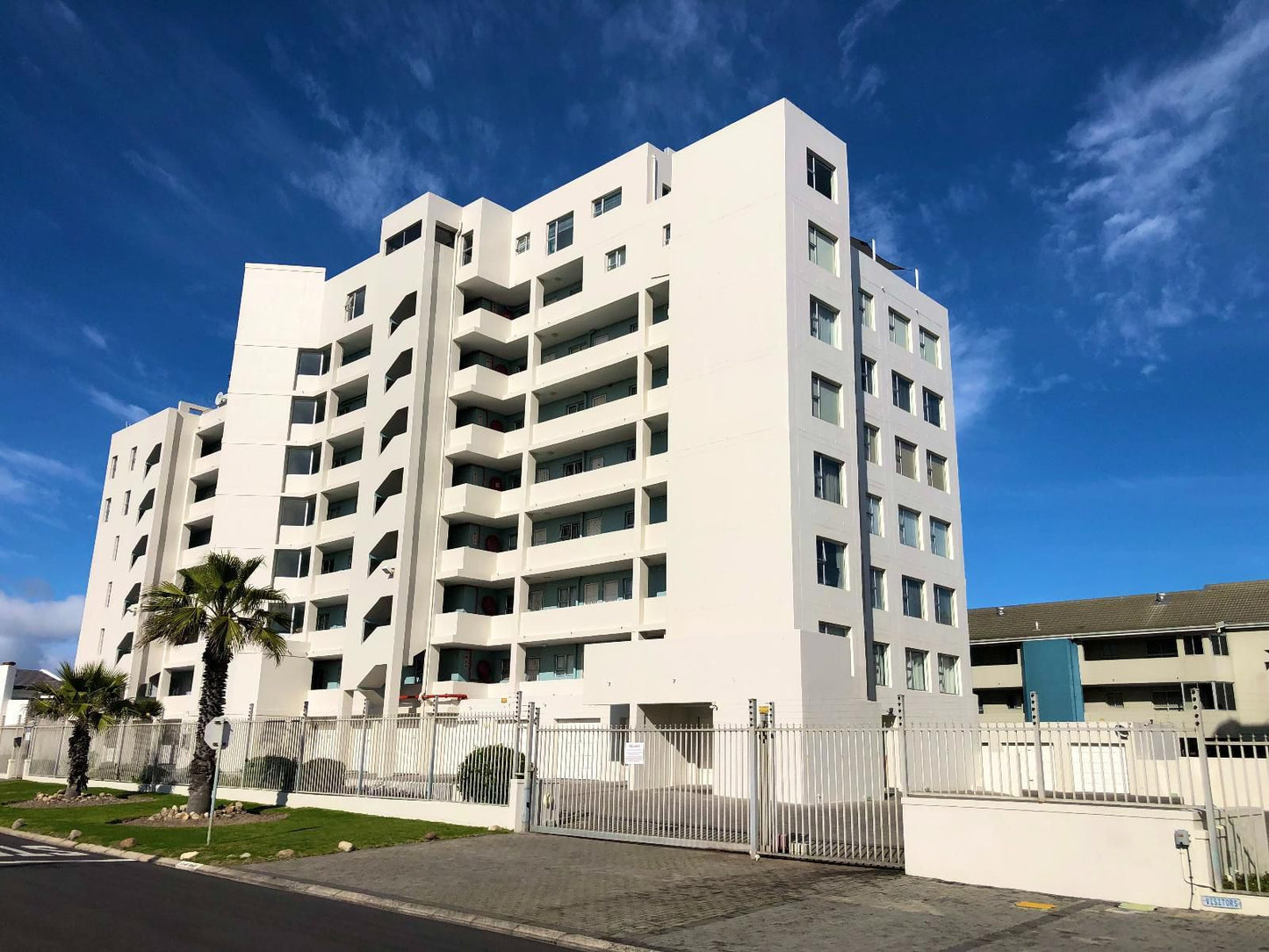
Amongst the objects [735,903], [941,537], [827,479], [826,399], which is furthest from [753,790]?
[941,537]

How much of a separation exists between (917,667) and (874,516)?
255 inches

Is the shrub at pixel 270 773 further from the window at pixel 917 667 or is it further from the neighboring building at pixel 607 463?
the window at pixel 917 667

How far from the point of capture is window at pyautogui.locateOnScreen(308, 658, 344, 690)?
4894 centimetres

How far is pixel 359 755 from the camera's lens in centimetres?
2845

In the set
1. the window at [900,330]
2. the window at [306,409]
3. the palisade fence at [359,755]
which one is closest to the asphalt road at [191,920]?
the palisade fence at [359,755]

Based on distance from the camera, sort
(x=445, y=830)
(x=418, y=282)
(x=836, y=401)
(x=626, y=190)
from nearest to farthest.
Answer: (x=445, y=830)
(x=836, y=401)
(x=626, y=190)
(x=418, y=282)

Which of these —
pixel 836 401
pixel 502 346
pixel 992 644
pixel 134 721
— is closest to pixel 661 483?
pixel 836 401

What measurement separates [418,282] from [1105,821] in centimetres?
3978

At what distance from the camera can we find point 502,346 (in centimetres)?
4878

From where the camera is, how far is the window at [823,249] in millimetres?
37781

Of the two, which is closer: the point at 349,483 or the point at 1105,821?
the point at 1105,821

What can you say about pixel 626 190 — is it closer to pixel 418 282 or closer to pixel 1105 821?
pixel 418 282

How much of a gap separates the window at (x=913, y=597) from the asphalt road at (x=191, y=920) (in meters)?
29.9

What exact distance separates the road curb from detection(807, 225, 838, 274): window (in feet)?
92.3
